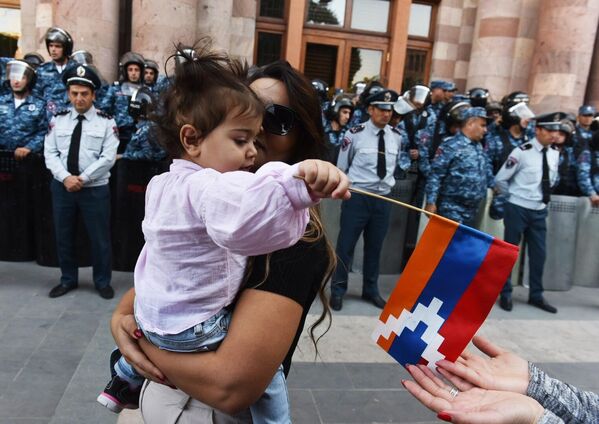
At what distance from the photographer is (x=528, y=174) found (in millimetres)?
5496

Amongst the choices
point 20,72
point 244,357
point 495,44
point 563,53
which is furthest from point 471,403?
point 495,44

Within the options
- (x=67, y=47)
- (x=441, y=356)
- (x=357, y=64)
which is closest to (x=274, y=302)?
(x=441, y=356)

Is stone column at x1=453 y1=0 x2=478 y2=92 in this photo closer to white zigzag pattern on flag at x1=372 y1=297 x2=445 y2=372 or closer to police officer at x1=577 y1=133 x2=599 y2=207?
police officer at x1=577 y1=133 x2=599 y2=207

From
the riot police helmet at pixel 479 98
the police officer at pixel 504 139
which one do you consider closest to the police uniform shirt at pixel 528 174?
the police officer at pixel 504 139

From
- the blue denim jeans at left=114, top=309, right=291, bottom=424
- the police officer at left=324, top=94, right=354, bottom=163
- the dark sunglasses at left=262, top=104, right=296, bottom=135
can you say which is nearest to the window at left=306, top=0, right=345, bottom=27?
the police officer at left=324, top=94, right=354, bottom=163

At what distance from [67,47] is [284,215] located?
6672mm

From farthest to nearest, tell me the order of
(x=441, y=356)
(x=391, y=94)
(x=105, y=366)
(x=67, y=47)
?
(x=67, y=47) → (x=391, y=94) → (x=105, y=366) → (x=441, y=356)

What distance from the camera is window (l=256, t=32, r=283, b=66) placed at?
440 inches

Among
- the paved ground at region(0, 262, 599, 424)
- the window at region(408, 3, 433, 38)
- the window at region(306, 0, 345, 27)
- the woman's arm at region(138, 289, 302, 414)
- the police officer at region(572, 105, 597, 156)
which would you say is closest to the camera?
the woman's arm at region(138, 289, 302, 414)

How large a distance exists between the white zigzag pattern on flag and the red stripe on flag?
2 cm

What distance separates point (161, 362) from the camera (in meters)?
1.31

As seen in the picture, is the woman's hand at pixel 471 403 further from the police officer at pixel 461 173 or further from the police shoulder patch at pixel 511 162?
the police shoulder patch at pixel 511 162

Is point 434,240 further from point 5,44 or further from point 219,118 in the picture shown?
point 5,44

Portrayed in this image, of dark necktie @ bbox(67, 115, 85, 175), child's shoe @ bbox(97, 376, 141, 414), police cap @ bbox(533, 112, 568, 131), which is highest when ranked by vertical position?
police cap @ bbox(533, 112, 568, 131)
